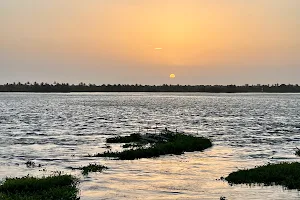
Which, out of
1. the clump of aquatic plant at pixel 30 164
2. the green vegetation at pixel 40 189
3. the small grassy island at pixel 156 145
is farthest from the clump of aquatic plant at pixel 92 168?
the small grassy island at pixel 156 145

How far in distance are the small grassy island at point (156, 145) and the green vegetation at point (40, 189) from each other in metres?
11.9

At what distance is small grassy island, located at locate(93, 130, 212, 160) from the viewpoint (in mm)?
39125

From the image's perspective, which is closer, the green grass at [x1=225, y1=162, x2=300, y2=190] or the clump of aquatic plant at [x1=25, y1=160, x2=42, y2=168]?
the green grass at [x1=225, y1=162, x2=300, y2=190]

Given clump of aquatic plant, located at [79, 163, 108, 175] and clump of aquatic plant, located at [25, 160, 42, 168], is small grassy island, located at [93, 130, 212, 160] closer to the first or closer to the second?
clump of aquatic plant, located at [79, 163, 108, 175]

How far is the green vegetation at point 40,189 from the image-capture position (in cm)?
2314

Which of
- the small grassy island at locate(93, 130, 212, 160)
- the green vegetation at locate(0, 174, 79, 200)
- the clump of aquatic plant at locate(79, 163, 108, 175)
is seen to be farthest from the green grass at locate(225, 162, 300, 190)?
the small grassy island at locate(93, 130, 212, 160)

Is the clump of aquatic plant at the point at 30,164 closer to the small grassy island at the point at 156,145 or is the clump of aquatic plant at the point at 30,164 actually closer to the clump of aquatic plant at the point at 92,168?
the clump of aquatic plant at the point at 92,168

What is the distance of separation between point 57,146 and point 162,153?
13.4 m

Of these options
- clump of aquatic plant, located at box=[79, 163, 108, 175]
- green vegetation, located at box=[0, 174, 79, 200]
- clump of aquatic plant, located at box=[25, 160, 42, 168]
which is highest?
green vegetation, located at box=[0, 174, 79, 200]

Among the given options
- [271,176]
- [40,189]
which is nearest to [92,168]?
[40,189]

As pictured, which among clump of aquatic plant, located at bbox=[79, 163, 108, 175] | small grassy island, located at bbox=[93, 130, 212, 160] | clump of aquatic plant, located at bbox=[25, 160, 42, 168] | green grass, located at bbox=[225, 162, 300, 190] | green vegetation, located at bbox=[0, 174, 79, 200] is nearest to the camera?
green vegetation, located at bbox=[0, 174, 79, 200]

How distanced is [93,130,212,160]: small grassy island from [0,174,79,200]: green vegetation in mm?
11890

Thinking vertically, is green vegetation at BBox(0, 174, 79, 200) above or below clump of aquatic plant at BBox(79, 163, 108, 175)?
above

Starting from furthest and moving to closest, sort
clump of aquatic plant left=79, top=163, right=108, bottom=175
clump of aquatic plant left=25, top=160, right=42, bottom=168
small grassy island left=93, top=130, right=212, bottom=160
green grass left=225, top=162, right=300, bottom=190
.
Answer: small grassy island left=93, top=130, right=212, bottom=160
clump of aquatic plant left=25, top=160, right=42, bottom=168
clump of aquatic plant left=79, top=163, right=108, bottom=175
green grass left=225, top=162, right=300, bottom=190
